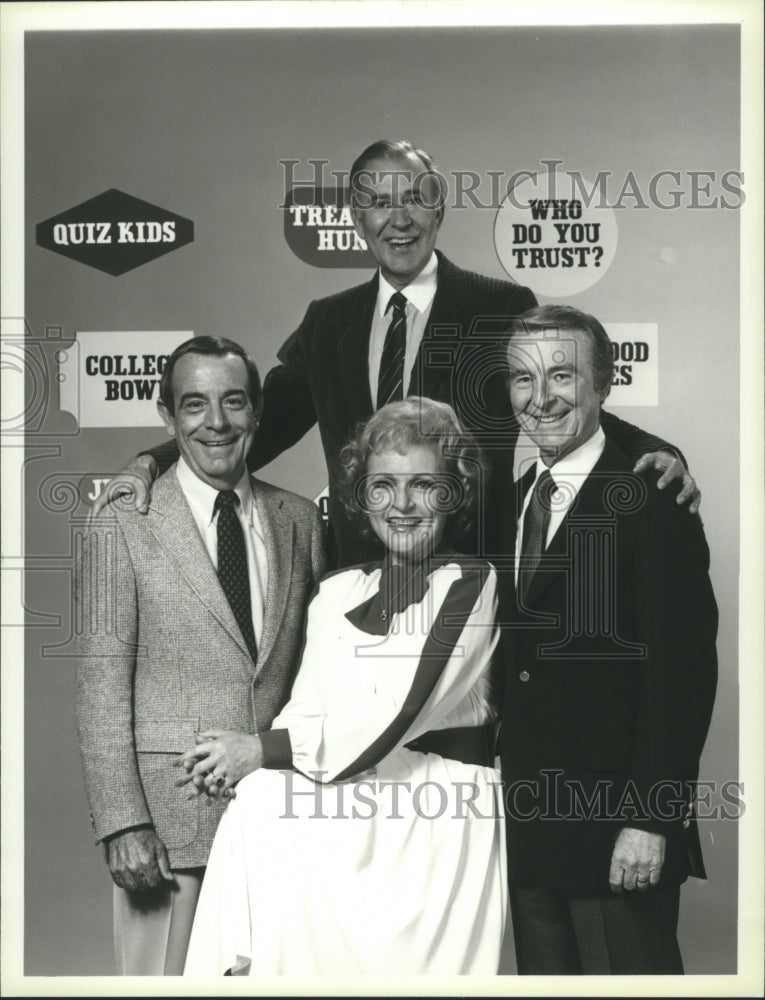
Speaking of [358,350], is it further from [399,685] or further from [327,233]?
[399,685]

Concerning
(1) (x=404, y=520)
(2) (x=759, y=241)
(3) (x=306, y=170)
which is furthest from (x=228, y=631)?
(2) (x=759, y=241)

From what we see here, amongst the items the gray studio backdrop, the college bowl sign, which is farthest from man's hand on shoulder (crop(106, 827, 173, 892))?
the college bowl sign

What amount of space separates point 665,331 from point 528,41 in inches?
33.6

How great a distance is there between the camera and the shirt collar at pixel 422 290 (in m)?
2.89

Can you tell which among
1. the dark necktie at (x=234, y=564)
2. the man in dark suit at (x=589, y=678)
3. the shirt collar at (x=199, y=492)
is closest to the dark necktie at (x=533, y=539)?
the man in dark suit at (x=589, y=678)

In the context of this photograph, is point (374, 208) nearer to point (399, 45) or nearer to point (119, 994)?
point (399, 45)

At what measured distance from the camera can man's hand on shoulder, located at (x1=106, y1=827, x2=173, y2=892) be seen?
111 inches

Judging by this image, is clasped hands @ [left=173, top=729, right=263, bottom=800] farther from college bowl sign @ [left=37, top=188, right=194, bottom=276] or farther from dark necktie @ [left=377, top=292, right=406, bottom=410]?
college bowl sign @ [left=37, top=188, right=194, bottom=276]

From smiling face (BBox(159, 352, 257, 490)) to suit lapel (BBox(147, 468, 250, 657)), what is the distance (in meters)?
0.12

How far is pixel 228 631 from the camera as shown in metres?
2.82

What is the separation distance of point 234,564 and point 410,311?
796 millimetres

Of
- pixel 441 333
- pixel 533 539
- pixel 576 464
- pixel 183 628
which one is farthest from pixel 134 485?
pixel 576 464

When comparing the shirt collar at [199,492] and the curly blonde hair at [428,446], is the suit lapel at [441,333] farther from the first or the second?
the shirt collar at [199,492]

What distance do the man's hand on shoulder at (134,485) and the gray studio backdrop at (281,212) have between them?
5cm
